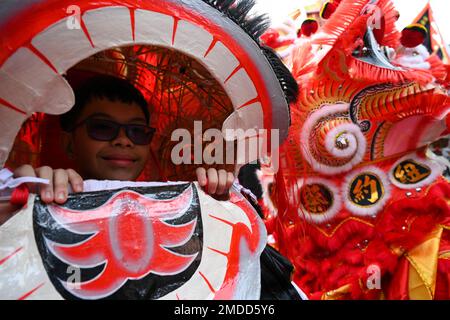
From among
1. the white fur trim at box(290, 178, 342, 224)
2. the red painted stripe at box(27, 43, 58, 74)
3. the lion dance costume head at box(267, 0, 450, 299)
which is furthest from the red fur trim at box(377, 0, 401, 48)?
the red painted stripe at box(27, 43, 58, 74)

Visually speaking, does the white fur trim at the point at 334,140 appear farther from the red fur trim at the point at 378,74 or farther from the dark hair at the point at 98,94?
the dark hair at the point at 98,94

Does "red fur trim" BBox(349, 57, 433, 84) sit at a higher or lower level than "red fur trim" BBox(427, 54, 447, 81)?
lower

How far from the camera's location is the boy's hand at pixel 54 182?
3.46ft

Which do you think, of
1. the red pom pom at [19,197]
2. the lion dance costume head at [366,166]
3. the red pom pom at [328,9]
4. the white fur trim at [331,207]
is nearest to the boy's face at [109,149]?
the red pom pom at [19,197]

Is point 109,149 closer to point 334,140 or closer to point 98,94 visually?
point 98,94

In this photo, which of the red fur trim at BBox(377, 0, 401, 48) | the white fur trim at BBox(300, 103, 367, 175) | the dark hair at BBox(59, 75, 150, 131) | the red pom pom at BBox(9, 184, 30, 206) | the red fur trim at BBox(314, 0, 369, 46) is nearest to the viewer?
the red pom pom at BBox(9, 184, 30, 206)

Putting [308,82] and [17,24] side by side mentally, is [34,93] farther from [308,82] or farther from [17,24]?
[308,82]

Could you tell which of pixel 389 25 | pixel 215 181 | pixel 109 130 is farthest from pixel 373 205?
pixel 109 130

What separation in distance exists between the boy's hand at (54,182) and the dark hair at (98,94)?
0.50 meters

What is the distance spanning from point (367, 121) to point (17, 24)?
1.98 meters

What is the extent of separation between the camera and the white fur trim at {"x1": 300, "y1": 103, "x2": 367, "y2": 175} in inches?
96.0

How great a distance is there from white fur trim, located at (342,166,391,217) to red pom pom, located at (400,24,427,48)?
86 cm

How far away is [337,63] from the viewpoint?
245cm

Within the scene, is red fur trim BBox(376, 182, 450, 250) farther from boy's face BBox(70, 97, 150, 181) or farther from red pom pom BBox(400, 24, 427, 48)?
boy's face BBox(70, 97, 150, 181)
